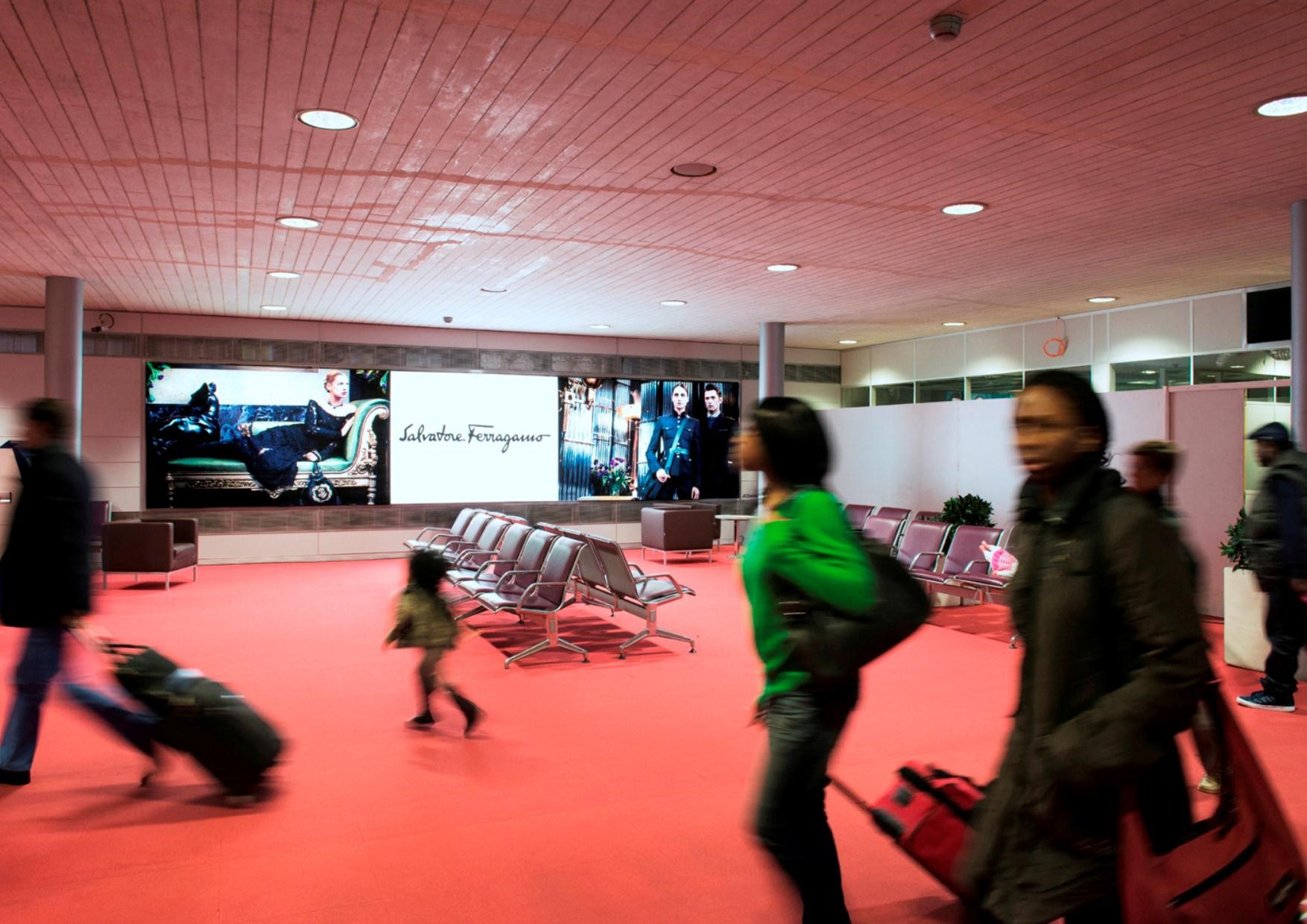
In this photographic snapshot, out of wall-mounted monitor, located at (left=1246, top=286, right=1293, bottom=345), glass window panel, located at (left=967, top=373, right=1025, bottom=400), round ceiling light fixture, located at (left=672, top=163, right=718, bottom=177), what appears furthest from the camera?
glass window panel, located at (left=967, top=373, right=1025, bottom=400)

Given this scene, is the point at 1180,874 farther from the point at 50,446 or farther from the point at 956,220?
the point at 956,220

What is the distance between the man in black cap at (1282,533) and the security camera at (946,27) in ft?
8.90

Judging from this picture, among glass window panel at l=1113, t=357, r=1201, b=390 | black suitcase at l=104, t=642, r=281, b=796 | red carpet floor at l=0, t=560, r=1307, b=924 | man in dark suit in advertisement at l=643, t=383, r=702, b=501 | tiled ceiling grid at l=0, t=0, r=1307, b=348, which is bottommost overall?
red carpet floor at l=0, t=560, r=1307, b=924

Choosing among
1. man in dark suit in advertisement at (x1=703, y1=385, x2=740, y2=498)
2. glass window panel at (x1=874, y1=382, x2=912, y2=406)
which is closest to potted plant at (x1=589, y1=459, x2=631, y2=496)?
man in dark suit in advertisement at (x1=703, y1=385, x2=740, y2=498)

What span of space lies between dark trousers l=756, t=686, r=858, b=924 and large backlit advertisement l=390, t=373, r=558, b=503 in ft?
41.1

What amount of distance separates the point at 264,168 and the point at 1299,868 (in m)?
6.06

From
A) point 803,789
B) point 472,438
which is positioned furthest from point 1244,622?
point 472,438

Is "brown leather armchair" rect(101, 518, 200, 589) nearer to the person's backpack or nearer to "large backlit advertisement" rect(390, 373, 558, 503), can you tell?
"large backlit advertisement" rect(390, 373, 558, 503)

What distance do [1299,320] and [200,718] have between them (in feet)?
23.6

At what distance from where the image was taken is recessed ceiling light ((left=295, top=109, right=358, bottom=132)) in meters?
4.85

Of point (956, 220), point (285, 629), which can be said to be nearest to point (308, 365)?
point (285, 629)

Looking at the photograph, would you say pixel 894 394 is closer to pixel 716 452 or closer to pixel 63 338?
pixel 716 452

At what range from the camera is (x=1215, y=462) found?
8.75 m

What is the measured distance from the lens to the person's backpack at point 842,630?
2.17 meters
